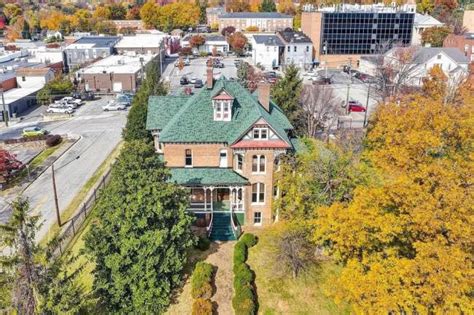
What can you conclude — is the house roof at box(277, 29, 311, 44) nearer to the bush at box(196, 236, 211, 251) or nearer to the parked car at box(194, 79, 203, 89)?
the parked car at box(194, 79, 203, 89)

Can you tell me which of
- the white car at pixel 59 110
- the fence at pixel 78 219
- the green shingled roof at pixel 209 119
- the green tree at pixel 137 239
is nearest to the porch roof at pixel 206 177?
the green shingled roof at pixel 209 119

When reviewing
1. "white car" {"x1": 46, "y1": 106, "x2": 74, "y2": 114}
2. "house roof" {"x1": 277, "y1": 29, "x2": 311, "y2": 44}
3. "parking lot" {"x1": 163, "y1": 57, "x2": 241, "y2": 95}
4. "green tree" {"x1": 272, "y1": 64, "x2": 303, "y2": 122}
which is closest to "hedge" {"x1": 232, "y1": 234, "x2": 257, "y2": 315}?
"green tree" {"x1": 272, "y1": 64, "x2": 303, "y2": 122}

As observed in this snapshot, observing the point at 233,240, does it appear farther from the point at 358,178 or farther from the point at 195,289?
the point at 358,178

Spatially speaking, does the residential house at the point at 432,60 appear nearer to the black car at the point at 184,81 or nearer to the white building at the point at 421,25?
the black car at the point at 184,81

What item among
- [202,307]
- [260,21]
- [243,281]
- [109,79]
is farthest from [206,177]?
[260,21]

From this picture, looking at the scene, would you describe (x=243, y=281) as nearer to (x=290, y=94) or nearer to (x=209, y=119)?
(x=209, y=119)

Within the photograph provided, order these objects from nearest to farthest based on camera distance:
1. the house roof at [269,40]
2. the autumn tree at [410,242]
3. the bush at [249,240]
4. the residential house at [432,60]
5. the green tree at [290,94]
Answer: the autumn tree at [410,242] → the bush at [249,240] → the green tree at [290,94] → the residential house at [432,60] → the house roof at [269,40]

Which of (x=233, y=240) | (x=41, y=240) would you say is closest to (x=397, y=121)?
(x=233, y=240)
